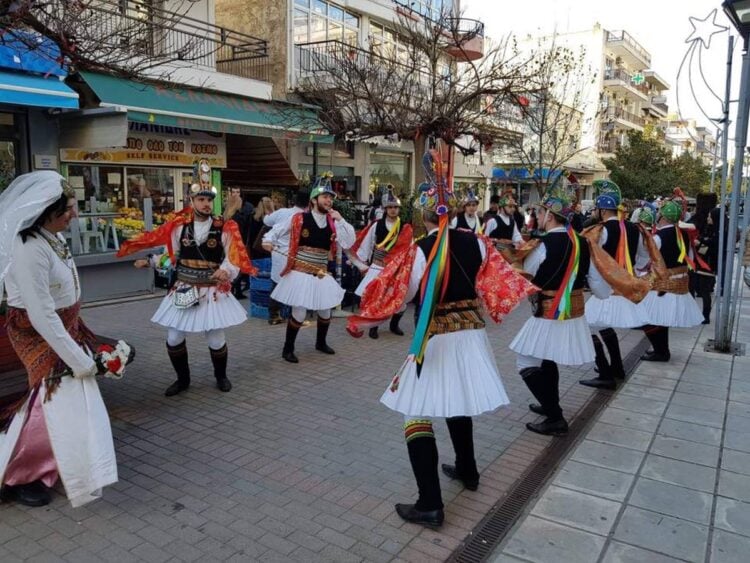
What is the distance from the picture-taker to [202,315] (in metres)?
5.35

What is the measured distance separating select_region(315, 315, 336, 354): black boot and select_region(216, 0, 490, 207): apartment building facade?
7732 mm

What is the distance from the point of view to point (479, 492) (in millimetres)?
3928

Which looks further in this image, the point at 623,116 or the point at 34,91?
the point at 623,116

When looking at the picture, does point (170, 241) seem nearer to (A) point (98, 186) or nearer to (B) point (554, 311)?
(B) point (554, 311)

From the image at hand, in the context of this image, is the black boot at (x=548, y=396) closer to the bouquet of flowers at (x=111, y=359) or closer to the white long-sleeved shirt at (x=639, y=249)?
the white long-sleeved shirt at (x=639, y=249)

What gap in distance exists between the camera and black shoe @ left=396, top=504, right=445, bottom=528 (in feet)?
11.2

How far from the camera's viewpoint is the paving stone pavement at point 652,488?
3.29 metres

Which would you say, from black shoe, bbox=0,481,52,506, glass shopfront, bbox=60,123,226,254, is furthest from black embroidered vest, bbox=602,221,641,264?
glass shopfront, bbox=60,123,226,254

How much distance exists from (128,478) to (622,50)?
51254 mm

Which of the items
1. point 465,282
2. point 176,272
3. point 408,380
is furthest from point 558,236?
point 176,272

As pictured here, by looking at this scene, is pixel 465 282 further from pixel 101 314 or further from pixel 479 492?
pixel 101 314

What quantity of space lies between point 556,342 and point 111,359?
3.26m

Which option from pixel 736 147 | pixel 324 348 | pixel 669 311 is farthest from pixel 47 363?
pixel 736 147

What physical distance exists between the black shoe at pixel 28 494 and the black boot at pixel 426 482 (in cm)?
219
